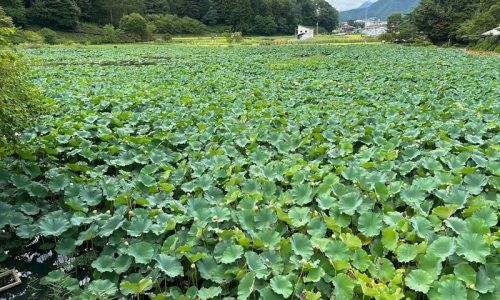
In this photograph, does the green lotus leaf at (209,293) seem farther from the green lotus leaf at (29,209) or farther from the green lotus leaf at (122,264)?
the green lotus leaf at (29,209)

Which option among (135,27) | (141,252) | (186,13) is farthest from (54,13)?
(141,252)

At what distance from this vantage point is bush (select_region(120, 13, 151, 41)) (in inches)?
1784

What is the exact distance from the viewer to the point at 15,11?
4178cm

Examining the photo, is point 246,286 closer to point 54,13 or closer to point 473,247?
point 473,247

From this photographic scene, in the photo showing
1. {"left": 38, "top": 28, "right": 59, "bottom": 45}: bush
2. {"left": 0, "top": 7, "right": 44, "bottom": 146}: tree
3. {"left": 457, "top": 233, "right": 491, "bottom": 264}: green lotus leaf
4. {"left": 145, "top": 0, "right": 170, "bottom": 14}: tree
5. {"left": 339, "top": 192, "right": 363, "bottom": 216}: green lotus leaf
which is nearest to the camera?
{"left": 457, "top": 233, "right": 491, "bottom": 264}: green lotus leaf

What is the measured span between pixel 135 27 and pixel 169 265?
4763 centimetres

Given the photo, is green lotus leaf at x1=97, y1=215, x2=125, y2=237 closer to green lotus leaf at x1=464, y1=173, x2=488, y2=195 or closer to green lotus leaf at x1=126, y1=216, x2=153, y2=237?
green lotus leaf at x1=126, y1=216, x2=153, y2=237

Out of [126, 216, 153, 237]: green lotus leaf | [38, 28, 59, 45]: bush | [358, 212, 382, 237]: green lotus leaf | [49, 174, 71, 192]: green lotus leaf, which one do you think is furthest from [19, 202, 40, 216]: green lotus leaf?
[38, 28, 59, 45]: bush

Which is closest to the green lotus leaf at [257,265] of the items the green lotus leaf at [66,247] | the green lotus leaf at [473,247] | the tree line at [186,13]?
the green lotus leaf at [473,247]

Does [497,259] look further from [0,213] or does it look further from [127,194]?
[0,213]

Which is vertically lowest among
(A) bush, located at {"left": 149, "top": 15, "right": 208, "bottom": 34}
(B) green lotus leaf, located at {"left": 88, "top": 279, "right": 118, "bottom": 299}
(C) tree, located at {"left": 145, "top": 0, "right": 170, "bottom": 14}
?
(B) green lotus leaf, located at {"left": 88, "top": 279, "right": 118, "bottom": 299}

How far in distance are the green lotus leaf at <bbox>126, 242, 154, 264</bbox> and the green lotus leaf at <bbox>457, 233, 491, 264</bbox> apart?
95.0 inches

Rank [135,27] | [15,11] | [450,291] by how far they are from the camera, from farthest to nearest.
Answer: [135,27]
[15,11]
[450,291]

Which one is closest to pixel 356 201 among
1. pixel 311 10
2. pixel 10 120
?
pixel 10 120
